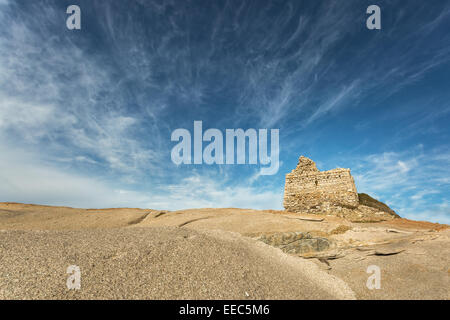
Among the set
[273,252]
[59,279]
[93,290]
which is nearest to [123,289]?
[93,290]

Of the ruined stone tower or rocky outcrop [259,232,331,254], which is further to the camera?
the ruined stone tower

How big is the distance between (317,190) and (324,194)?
1.64 ft

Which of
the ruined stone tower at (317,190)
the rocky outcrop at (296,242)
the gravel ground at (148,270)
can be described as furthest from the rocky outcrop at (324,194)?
the gravel ground at (148,270)

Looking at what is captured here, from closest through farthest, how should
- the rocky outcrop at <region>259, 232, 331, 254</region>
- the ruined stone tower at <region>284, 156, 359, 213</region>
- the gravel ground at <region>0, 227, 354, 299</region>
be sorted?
the gravel ground at <region>0, 227, 354, 299</region>, the rocky outcrop at <region>259, 232, 331, 254</region>, the ruined stone tower at <region>284, 156, 359, 213</region>

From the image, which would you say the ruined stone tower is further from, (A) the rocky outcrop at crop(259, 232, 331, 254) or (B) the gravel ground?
(B) the gravel ground

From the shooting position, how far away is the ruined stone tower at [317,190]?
43.0 feet

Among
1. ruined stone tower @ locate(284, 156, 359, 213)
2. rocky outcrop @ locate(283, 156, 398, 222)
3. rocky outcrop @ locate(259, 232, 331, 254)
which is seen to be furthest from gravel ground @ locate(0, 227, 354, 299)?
ruined stone tower @ locate(284, 156, 359, 213)

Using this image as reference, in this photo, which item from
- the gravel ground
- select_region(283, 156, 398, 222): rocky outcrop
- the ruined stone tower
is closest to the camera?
the gravel ground

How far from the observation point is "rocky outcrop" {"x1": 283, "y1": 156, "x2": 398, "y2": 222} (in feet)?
42.0

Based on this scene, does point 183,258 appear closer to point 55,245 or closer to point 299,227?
point 55,245

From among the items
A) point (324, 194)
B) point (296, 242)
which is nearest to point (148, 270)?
point (296, 242)

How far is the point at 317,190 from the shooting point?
14.1 m

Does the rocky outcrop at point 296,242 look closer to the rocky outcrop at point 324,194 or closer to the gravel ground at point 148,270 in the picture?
the gravel ground at point 148,270
